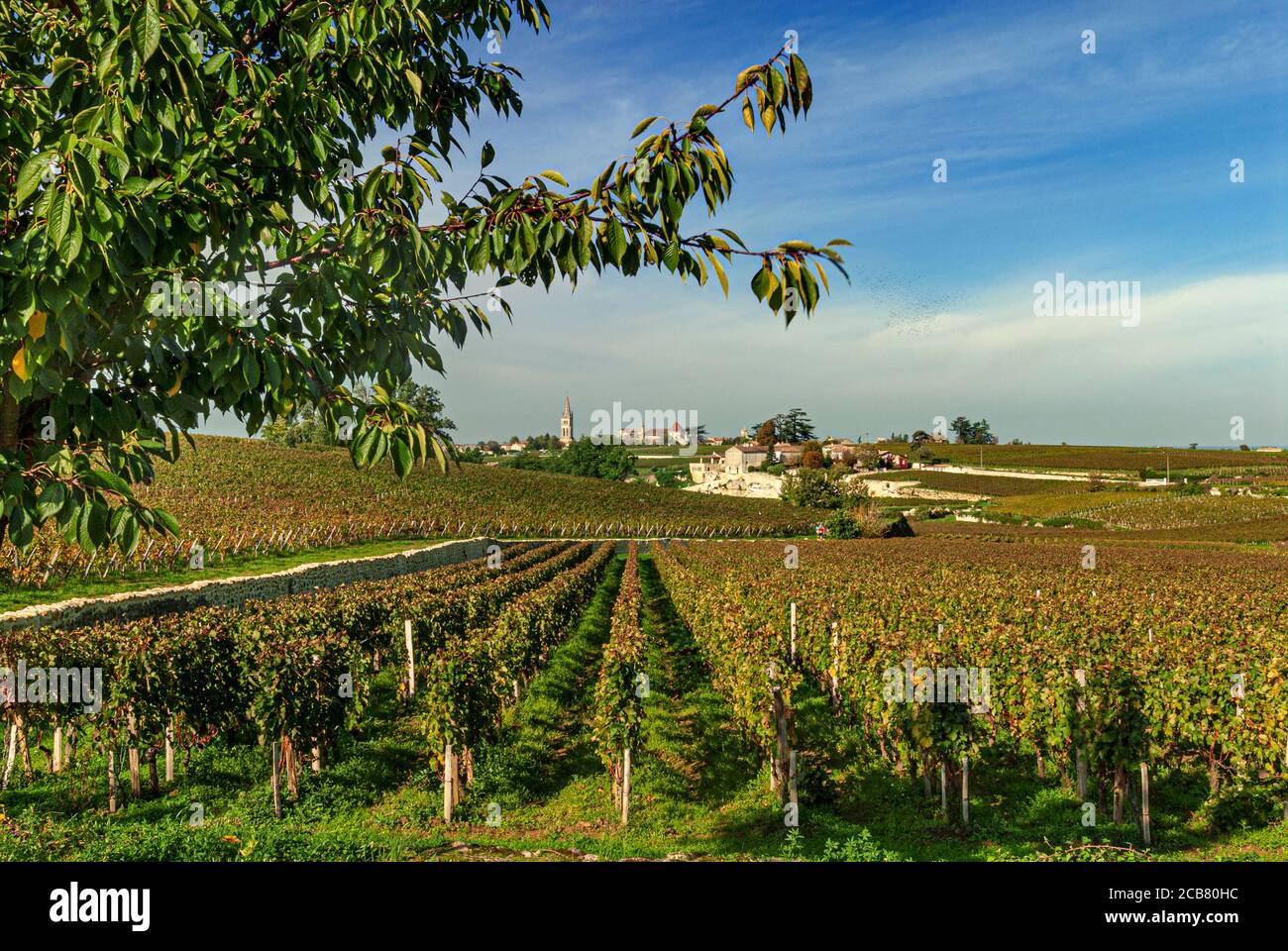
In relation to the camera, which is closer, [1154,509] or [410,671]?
[410,671]

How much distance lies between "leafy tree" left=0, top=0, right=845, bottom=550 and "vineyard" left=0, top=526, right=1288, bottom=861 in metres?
5.90

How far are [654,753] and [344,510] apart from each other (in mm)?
49543

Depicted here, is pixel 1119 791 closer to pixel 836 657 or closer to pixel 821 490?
pixel 836 657

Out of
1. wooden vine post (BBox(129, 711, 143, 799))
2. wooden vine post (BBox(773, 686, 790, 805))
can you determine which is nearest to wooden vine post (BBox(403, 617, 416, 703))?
wooden vine post (BBox(129, 711, 143, 799))

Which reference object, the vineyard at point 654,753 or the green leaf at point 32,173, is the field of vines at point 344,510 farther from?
the green leaf at point 32,173

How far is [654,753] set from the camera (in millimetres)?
12602

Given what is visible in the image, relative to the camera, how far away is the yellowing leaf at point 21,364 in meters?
3.15

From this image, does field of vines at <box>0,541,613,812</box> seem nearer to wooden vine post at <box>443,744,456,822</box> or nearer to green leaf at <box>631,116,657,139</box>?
wooden vine post at <box>443,744,456,822</box>

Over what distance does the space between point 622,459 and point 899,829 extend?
119622mm

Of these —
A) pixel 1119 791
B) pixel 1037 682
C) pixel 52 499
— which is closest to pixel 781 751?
pixel 1037 682

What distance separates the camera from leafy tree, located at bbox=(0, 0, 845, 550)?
10.2ft

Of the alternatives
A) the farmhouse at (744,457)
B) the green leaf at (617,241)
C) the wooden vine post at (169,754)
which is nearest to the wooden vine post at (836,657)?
the wooden vine post at (169,754)

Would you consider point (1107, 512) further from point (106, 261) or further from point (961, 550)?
point (106, 261)

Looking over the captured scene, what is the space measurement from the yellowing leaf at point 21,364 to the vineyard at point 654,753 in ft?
20.5
